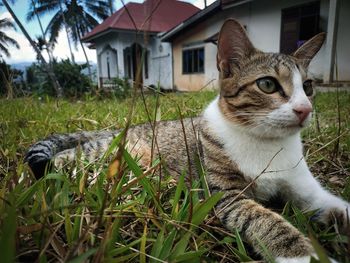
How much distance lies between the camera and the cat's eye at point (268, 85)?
1689 millimetres

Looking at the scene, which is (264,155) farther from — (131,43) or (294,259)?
(131,43)

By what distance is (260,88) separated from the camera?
1710 mm

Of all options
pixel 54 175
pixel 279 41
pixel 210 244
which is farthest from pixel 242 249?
pixel 279 41

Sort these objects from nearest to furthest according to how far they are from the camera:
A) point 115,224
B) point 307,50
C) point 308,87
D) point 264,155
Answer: point 115,224 → point 264,155 → point 308,87 → point 307,50

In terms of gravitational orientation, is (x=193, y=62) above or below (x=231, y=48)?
above

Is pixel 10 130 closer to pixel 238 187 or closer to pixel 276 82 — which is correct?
pixel 238 187

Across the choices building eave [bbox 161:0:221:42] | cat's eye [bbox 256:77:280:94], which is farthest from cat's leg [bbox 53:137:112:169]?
building eave [bbox 161:0:221:42]

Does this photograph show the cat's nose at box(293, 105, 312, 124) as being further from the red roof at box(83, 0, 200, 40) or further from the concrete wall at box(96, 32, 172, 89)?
the concrete wall at box(96, 32, 172, 89)

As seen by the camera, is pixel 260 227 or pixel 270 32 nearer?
pixel 260 227

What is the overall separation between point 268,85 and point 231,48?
418 mm

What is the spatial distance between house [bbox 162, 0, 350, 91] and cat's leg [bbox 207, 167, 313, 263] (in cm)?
610

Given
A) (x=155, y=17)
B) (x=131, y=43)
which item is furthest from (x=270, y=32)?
(x=155, y=17)

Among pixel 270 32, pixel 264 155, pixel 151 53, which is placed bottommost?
pixel 264 155

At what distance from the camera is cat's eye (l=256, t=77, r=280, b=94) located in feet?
5.54
